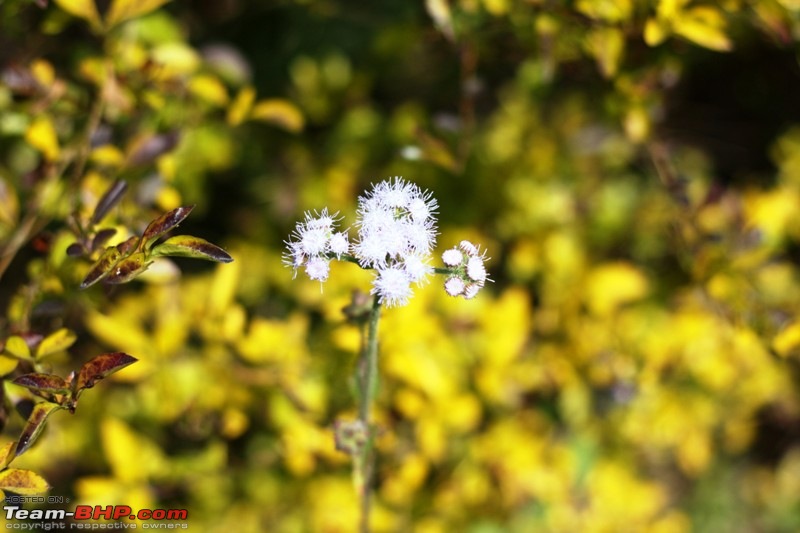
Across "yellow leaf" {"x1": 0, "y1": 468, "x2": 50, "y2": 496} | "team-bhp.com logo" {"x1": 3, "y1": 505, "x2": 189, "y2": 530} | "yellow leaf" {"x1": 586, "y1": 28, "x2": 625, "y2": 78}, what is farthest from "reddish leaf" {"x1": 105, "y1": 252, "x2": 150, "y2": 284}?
"yellow leaf" {"x1": 586, "y1": 28, "x2": 625, "y2": 78}

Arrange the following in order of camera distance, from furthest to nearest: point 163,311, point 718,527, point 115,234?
1. point 718,527
2. point 163,311
3. point 115,234

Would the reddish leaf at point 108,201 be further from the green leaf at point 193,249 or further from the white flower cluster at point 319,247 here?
the white flower cluster at point 319,247

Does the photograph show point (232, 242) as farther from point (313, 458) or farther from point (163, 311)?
point (313, 458)

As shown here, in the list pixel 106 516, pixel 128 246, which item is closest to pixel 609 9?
pixel 128 246

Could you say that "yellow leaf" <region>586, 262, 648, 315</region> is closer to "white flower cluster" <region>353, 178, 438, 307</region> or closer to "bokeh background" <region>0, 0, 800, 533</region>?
"bokeh background" <region>0, 0, 800, 533</region>

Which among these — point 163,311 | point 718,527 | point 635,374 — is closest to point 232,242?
point 163,311

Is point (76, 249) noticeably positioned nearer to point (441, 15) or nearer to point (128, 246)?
point (128, 246)
